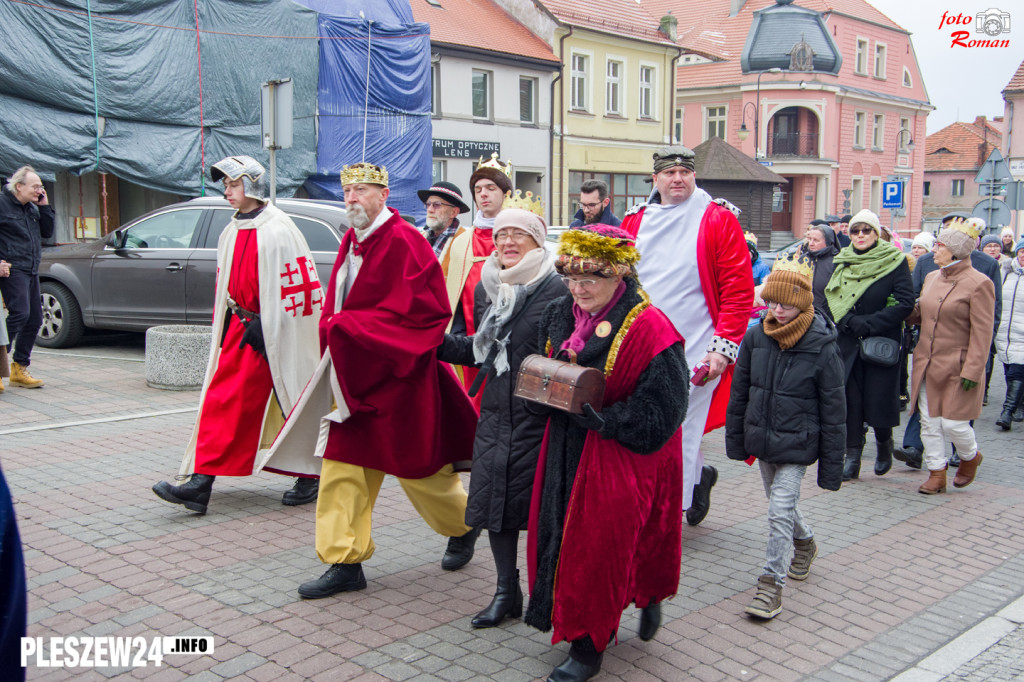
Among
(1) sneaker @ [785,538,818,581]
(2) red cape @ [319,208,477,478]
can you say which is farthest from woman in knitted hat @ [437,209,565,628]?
(1) sneaker @ [785,538,818,581]

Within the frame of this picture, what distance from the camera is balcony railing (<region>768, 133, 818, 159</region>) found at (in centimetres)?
4922

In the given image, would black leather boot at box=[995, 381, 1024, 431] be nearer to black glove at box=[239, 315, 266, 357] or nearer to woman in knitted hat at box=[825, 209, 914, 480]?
woman in knitted hat at box=[825, 209, 914, 480]

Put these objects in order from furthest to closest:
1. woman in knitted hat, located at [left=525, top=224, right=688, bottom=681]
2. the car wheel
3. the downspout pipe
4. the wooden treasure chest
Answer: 1. the downspout pipe
2. the car wheel
3. woman in knitted hat, located at [left=525, top=224, right=688, bottom=681]
4. the wooden treasure chest

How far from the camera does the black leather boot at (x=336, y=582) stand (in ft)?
15.6

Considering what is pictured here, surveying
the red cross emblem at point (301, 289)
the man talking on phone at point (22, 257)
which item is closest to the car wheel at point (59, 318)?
the man talking on phone at point (22, 257)

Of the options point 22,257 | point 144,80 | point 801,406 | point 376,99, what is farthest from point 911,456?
point 376,99

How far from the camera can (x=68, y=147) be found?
57.7ft

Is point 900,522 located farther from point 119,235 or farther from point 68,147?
point 68,147

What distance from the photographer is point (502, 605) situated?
4.49m

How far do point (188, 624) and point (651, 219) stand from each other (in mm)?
3196

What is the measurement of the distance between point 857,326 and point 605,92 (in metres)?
29.0

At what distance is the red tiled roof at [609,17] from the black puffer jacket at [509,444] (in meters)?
29.9

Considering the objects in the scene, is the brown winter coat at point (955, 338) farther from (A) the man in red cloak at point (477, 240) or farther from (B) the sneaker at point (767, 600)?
(A) the man in red cloak at point (477, 240)

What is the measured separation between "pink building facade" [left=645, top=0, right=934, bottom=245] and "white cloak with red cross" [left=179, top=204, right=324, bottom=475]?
4264cm
